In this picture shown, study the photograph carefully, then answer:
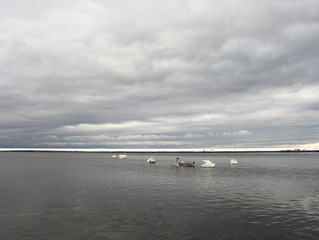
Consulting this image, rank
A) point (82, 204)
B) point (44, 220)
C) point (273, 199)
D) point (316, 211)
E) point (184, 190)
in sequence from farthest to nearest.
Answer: point (184, 190) < point (273, 199) < point (82, 204) < point (316, 211) < point (44, 220)

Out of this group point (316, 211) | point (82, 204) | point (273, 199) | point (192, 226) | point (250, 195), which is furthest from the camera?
point (250, 195)

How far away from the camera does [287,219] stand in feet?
77.3

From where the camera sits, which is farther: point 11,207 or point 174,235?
point 11,207

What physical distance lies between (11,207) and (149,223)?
55.9 feet

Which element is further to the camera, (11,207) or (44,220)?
(11,207)

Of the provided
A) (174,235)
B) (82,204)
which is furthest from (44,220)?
(174,235)

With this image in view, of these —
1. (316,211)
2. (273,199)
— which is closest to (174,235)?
(316,211)

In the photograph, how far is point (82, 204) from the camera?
30.2 metres

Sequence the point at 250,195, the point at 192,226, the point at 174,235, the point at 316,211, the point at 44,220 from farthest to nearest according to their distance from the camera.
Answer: the point at 250,195, the point at 316,211, the point at 44,220, the point at 192,226, the point at 174,235

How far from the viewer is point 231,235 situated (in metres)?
19.3

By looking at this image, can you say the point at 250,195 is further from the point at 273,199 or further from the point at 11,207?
the point at 11,207

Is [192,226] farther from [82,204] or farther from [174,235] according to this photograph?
[82,204]

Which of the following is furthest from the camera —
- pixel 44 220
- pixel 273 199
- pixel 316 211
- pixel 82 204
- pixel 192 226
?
pixel 273 199

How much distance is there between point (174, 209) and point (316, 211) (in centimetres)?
1520
